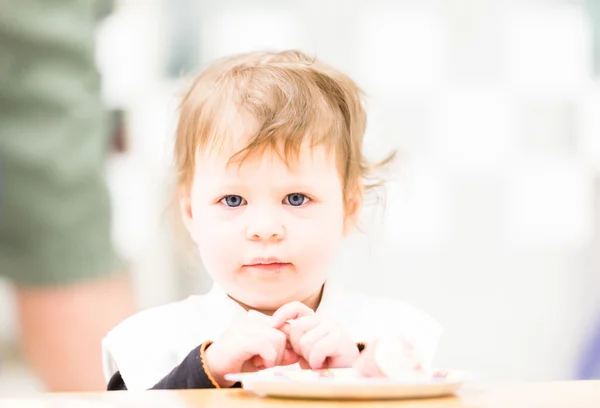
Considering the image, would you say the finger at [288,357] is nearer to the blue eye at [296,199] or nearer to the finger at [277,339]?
the finger at [277,339]

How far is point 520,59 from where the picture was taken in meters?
3.17

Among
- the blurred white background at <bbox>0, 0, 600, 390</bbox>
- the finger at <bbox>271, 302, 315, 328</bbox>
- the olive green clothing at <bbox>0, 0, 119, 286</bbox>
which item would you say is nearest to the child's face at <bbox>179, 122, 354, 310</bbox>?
the finger at <bbox>271, 302, 315, 328</bbox>

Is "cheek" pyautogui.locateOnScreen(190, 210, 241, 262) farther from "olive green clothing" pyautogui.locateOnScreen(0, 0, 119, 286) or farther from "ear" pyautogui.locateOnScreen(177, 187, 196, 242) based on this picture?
"olive green clothing" pyautogui.locateOnScreen(0, 0, 119, 286)

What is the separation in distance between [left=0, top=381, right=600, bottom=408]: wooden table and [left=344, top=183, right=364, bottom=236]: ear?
0.50 meters

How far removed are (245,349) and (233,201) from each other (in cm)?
24

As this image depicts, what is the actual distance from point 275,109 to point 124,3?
7.19ft

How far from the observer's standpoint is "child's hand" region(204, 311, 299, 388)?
3.45 feet

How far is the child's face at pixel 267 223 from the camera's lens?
1.18m

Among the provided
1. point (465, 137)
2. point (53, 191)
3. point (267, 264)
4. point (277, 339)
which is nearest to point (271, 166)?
point (267, 264)

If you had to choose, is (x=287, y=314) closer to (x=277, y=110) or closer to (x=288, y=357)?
(x=288, y=357)

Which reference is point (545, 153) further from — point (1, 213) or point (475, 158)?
point (1, 213)

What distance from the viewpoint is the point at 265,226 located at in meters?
1.16

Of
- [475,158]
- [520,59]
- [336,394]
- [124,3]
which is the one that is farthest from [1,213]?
[520,59]

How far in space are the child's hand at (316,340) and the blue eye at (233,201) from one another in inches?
7.1
